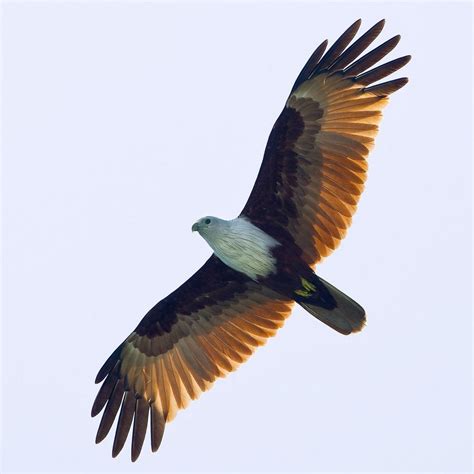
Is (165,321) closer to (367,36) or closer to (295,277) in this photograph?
(295,277)

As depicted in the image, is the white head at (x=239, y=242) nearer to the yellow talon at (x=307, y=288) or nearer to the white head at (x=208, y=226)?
the white head at (x=208, y=226)

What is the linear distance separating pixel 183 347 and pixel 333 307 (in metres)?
2.49

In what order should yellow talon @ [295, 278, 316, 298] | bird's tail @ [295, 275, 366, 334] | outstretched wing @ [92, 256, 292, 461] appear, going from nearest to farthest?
bird's tail @ [295, 275, 366, 334], yellow talon @ [295, 278, 316, 298], outstretched wing @ [92, 256, 292, 461]

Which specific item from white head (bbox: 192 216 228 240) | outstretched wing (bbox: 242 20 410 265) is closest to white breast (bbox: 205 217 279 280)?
white head (bbox: 192 216 228 240)

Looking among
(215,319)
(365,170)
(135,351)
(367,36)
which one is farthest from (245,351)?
(367,36)

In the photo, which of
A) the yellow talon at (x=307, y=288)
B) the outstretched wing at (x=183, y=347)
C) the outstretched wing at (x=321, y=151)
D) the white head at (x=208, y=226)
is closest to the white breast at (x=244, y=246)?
the white head at (x=208, y=226)

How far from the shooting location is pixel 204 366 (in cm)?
1503

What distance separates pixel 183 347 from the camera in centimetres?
1520

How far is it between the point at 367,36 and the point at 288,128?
1437 mm

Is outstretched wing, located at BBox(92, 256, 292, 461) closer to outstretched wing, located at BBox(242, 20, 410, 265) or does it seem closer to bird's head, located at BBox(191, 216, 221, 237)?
bird's head, located at BBox(191, 216, 221, 237)

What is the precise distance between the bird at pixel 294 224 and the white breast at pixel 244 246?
1cm

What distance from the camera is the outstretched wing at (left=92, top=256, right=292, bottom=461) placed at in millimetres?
14711

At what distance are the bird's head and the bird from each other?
0.01 m

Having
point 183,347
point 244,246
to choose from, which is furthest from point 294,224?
point 183,347
